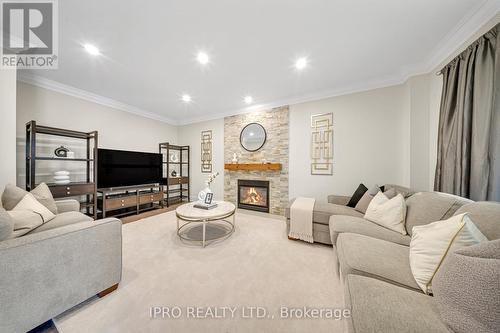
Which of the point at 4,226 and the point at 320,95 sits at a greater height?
the point at 320,95

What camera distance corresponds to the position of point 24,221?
4.52ft

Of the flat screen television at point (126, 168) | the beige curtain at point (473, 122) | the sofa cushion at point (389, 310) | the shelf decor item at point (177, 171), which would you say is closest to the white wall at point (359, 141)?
the beige curtain at point (473, 122)

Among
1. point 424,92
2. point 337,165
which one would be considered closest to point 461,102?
point 424,92

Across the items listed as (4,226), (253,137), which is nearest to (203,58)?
(253,137)

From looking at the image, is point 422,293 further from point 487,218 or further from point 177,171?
point 177,171

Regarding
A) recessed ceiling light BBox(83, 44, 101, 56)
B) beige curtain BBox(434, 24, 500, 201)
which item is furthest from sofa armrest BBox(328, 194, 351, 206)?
recessed ceiling light BBox(83, 44, 101, 56)

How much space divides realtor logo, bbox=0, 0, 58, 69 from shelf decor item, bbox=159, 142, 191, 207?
2.58 m

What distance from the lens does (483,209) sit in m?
1.05

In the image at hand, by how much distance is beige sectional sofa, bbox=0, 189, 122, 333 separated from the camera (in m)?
0.94

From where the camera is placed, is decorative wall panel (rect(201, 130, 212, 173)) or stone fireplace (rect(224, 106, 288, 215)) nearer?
stone fireplace (rect(224, 106, 288, 215))

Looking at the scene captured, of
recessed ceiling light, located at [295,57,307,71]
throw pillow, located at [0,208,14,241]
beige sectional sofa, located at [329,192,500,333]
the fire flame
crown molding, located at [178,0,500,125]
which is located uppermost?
recessed ceiling light, located at [295,57,307,71]

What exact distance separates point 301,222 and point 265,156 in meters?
1.88

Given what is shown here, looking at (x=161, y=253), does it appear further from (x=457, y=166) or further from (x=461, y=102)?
(x=461, y=102)

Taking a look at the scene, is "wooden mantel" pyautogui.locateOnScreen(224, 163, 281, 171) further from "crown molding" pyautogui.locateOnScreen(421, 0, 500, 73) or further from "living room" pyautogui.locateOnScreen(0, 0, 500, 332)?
"crown molding" pyautogui.locateOnScreen(421, 0, 500, 73)
